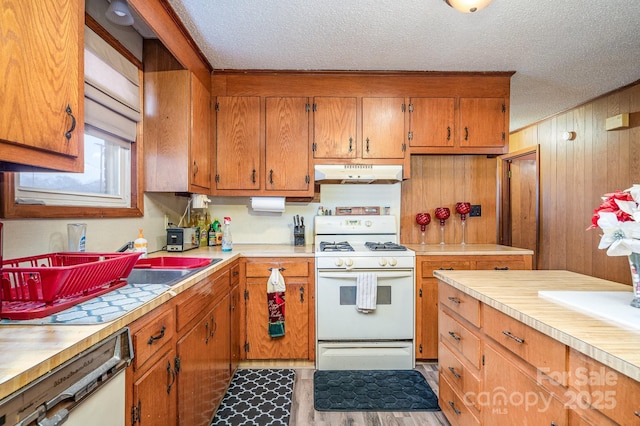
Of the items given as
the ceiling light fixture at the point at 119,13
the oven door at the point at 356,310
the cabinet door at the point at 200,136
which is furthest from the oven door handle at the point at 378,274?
the ceiling light fixture at the point at 119,13

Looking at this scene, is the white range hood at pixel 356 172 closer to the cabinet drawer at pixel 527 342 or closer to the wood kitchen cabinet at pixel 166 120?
the wood kitchen cabinet at pixel 166 120

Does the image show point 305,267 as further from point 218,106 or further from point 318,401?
point 218,106

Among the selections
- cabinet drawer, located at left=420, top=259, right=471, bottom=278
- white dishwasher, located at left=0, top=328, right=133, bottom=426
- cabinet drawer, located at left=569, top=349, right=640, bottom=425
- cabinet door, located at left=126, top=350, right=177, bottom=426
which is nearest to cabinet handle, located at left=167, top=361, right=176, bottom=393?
cabinet door, located at left=126, top=350, right=177, bottom=426

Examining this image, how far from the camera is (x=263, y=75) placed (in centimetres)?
264

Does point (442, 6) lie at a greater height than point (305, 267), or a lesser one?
greater

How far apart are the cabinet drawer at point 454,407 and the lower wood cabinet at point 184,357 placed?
1.31m

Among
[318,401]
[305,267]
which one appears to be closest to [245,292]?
[305,267]

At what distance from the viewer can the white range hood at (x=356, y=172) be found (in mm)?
2619

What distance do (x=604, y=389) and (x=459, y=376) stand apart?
0.85 meters

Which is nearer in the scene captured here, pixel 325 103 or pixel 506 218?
pixel 325 103

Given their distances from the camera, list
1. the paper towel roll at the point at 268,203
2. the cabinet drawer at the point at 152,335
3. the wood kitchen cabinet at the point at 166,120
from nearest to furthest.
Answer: the cabinet drawer at the point at 152,335
the wood kitchen cabinet at the point at 166,120
the paper towel roll at the point at 268,203

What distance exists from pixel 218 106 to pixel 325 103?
3.05 feet

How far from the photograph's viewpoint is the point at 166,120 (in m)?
2.18

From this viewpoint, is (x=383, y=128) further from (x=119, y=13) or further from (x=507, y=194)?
(x=507, y=194)
